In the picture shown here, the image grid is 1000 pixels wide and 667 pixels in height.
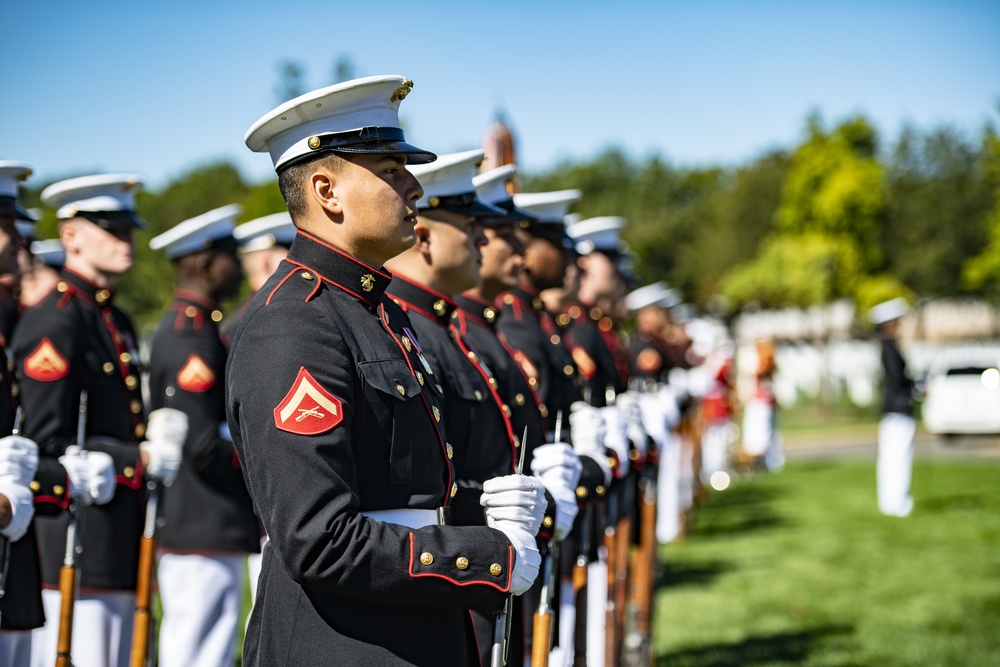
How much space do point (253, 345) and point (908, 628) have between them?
7152mm

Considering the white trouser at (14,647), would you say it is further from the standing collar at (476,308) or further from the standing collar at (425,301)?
the standing collar at (476,308)

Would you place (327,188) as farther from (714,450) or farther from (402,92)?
(714,450)

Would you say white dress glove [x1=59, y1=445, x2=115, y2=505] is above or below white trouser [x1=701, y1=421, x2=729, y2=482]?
above

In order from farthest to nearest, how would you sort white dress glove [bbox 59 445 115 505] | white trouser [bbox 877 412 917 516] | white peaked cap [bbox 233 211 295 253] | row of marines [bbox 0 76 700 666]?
white trouser [bbox 877 412 917 516]
white peaked cap [bbox 233 211 295 253]
white dress glove [bbox 59 445 115 505]
row of marines [bbox 0 76 700 666]

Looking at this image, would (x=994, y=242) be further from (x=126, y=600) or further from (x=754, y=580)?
(x=126, y=600)

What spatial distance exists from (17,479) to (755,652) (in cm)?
561

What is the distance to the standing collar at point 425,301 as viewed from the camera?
Answer: 12.6 ft

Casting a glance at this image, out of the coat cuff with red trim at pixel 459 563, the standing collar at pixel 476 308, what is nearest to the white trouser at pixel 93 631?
the standing collar at pixel 476 308

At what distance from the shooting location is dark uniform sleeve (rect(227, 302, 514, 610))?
8.00ft

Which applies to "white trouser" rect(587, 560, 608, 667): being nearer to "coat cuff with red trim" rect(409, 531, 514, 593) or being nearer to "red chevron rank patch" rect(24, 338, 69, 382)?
"red chevron rank patch" rect(24, 338, 69, 382)

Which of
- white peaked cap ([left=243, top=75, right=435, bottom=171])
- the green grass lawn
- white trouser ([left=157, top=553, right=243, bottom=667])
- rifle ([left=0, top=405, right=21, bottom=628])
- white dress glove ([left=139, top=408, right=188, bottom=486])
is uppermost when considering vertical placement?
white peaked cap ([left=243, top=75, right=435, bottom=171])

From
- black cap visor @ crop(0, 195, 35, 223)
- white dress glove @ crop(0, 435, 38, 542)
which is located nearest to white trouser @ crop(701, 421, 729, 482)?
black cap visor @ crop(0, 195, 35, 223)

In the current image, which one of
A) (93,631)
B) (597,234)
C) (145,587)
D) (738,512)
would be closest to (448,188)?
(145,587)

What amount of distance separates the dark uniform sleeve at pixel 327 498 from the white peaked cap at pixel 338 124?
1.39 ft
